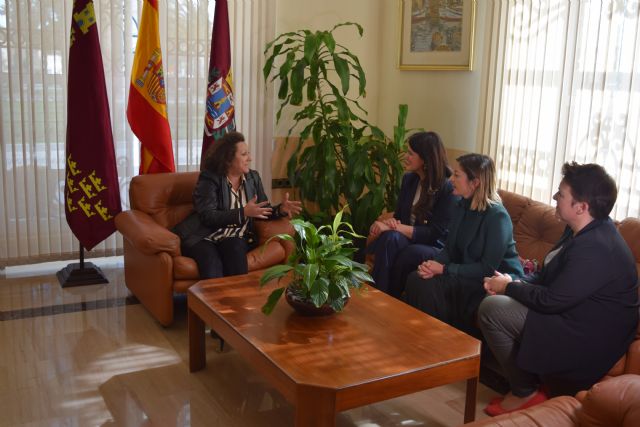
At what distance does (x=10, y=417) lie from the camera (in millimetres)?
3045

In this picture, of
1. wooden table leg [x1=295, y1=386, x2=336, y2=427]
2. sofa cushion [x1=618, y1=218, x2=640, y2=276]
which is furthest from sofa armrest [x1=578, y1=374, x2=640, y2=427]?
sofa cushion [x1=618, y1=218, x2=640, y2=276]

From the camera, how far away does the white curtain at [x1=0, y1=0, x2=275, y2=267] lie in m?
4.75

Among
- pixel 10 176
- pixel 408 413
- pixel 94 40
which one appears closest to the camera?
pixel 408 413

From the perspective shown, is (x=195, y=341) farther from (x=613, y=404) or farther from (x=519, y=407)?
(x=613, y=404)

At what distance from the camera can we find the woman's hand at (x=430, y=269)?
3697 mm

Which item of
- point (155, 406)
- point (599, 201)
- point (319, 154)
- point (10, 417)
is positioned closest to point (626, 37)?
point (599, 201)

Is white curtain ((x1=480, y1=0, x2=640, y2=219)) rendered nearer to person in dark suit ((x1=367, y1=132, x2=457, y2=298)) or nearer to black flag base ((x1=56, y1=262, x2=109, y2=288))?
person in dark suit ((x1=367, y1=132, x2=457, y2=298))

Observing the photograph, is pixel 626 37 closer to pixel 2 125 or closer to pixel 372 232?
pixel 372 232

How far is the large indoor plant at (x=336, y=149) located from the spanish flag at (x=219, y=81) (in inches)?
12.0

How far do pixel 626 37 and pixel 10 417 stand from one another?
345 centimetres

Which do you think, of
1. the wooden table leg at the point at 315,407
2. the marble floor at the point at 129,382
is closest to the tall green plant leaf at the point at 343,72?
the marble floor at the point at 129,382

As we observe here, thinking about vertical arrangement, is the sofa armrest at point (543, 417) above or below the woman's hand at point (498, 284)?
below

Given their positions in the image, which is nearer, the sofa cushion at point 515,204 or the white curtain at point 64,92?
the sofa cushion at point 515,204

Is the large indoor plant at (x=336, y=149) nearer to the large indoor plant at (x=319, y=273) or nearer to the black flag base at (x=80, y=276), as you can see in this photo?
the black flag base at (x=80, y=276)
